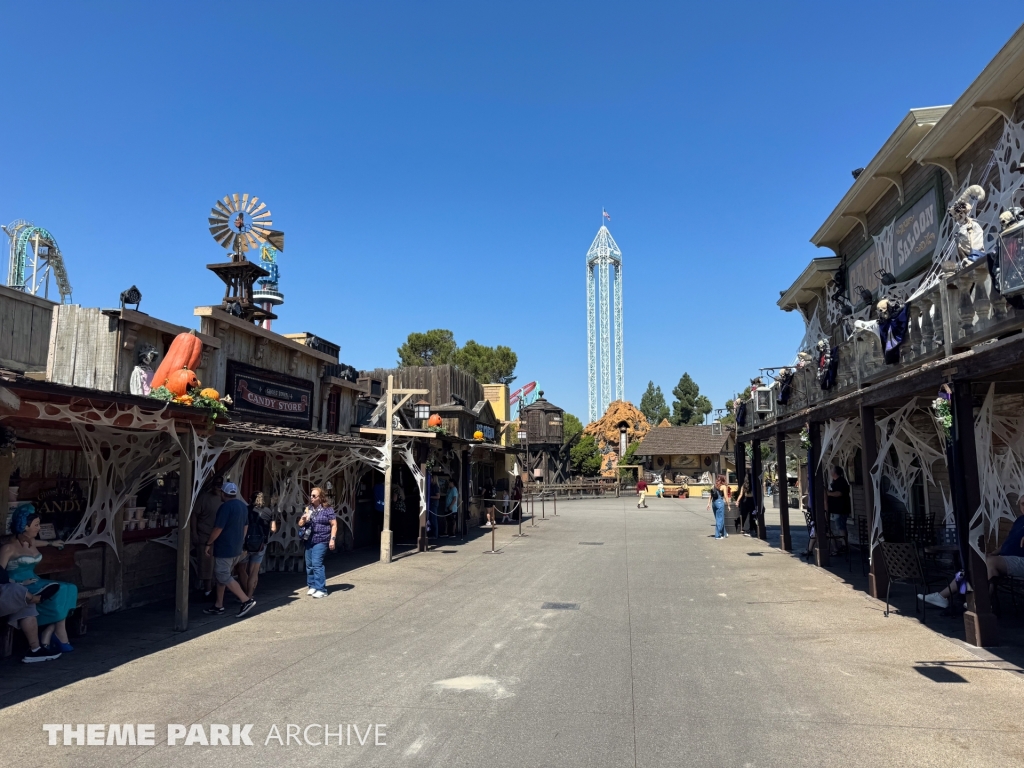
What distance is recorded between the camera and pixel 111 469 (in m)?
9.28

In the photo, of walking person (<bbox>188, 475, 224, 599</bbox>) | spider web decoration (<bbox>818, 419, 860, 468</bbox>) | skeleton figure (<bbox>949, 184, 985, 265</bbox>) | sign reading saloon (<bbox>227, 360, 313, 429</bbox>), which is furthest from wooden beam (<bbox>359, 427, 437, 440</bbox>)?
skeleton figure (<bbox>949, 184, 985, 265</bbox>)

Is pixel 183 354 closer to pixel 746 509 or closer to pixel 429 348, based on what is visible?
pixel 746 509

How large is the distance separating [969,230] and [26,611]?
38.5 ft

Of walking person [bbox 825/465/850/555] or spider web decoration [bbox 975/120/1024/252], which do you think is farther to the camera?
walking person [bbox 825/465/850/555]

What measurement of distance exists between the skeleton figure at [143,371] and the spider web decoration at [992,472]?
1107cm

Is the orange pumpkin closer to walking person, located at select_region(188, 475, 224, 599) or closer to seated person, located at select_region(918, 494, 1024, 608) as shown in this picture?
walking person, located at select_region(188, 475, 224, 599)

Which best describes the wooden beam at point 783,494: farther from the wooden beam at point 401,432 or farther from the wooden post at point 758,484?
the wooden beam at point 401,432

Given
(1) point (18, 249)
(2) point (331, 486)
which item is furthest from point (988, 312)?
(1) point (18, 249)

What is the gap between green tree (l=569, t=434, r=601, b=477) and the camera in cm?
6556

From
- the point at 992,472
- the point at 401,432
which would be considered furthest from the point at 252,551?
the point at 992,472

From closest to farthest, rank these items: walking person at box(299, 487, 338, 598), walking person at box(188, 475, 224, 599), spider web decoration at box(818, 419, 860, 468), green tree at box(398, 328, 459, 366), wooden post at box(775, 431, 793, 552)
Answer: walking person at box(188, 475, 224, 599)
walking person at box(299, 487, 338, 598)
spider web decoration at box(818, 419, 860, 468)
wooden post at box(775, 431, 793, 552)
green tree at box(398, 328, 459, 366)

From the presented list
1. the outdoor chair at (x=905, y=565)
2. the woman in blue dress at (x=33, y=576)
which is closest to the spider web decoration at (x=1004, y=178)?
the outdoor chair at (x=905, y=565)

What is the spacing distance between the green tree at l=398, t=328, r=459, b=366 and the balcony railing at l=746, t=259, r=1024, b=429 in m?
46.7

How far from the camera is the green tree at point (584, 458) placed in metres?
65.6
